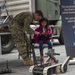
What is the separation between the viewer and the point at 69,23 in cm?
A: 929

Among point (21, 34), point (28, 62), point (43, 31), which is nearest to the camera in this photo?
point (43, 31)

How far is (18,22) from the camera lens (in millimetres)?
9336

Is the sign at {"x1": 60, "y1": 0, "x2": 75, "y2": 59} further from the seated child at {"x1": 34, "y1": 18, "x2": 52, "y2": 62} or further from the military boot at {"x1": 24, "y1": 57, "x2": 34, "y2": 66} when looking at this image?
the military boot at {"x1": 24, "y1": 57, "x2": 34, "y2": 66}

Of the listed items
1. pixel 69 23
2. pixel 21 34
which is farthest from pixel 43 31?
pixel 69 23

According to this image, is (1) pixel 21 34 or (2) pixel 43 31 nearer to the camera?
(2) pixel 43 31

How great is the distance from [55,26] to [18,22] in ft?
21.6

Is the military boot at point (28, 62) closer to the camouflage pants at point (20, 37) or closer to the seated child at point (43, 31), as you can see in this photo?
the camouflage pants at point (20, 37)

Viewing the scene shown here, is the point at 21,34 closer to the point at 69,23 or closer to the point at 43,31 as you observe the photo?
the point at 43,31

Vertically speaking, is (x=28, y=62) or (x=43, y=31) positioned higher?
(x=43, y=31)

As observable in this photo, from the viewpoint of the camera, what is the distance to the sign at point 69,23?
920 centimetres

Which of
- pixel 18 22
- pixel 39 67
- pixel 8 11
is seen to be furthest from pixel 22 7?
pixel 39 67

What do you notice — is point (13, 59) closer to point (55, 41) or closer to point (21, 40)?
point (21, 40)

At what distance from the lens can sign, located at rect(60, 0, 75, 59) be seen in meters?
9.20

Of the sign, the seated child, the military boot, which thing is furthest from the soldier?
the sign
